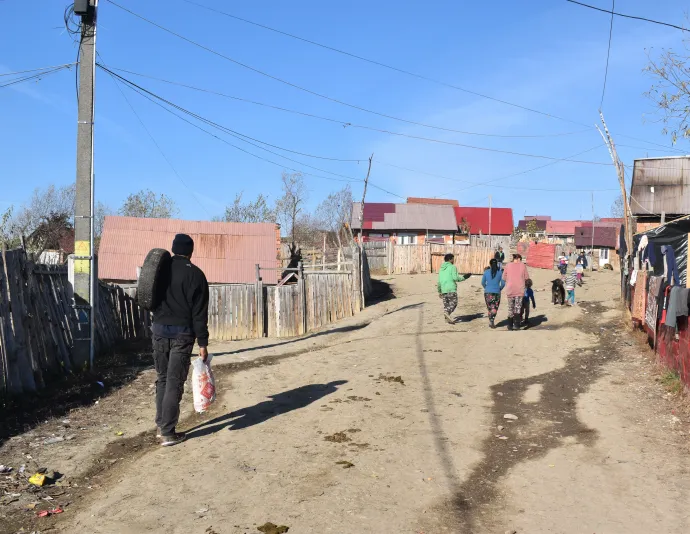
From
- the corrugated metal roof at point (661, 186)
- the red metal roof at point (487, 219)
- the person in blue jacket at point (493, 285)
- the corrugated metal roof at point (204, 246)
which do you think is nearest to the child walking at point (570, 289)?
the person in blue jacket at point (493, 285)

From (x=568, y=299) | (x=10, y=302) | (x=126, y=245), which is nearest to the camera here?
(x=10, y=302)

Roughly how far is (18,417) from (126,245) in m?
17.9

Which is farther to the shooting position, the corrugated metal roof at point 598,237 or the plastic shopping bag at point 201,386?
the corrugated metal roof at point 598,237

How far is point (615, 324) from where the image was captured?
577 inches

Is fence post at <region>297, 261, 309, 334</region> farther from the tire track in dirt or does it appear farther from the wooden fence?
the wooden fence

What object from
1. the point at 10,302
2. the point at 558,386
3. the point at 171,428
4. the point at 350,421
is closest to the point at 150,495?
the point at 171,428

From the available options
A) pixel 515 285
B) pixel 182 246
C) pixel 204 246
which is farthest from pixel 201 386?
pixel 204 246

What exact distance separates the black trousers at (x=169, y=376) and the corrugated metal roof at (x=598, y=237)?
203 ft

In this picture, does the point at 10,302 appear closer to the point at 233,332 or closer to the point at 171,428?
the point at 171,428

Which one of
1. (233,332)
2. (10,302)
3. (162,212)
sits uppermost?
(162,212)

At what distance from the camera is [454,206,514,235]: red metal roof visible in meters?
69.8

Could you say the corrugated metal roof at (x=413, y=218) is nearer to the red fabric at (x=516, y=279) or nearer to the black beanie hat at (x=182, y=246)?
the red fabric at (x=516, y=279)

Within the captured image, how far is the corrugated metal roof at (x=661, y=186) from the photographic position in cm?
3041

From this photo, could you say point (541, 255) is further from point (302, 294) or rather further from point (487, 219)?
point (302, 294)
